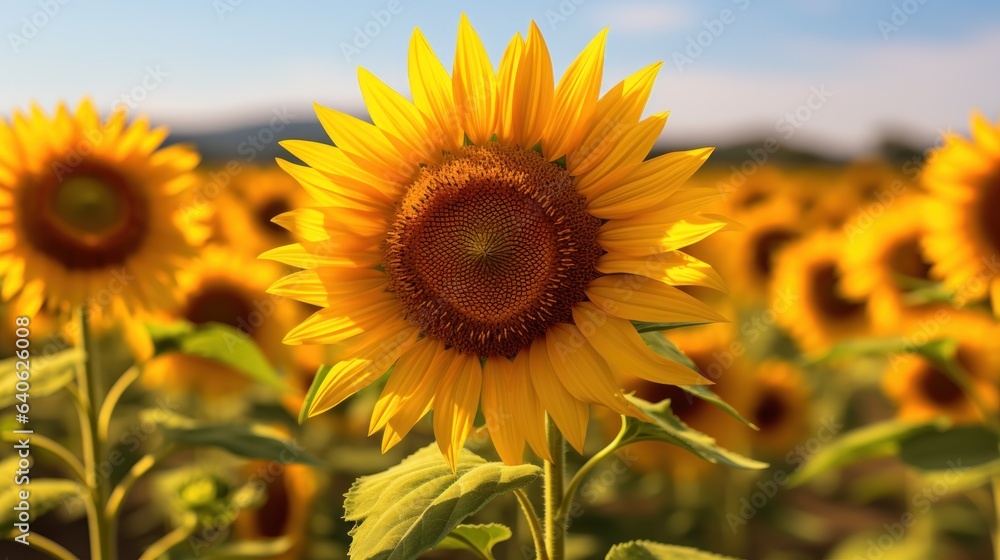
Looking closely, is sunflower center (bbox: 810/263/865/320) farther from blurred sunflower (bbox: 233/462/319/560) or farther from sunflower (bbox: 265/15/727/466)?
sunflower (bbox: 265/15/727/466)

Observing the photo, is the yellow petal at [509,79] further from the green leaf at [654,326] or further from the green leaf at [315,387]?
the green leaf at [315,387]

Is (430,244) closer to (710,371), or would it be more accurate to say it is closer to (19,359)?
(19,359)

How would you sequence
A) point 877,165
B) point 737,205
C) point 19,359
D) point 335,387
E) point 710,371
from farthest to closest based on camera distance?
point 877,165
point 737,205
point 710,371
point 19,359
point 335,387

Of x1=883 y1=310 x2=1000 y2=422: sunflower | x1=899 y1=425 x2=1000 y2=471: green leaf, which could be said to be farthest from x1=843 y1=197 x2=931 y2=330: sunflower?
x1=899 y1=425 x2=1000 y2=471: green leaf

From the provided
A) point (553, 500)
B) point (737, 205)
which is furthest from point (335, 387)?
point (737, 205)

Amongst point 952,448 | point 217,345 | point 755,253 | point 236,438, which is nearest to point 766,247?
point 755,253

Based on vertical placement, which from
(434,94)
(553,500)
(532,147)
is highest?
(434,94)
